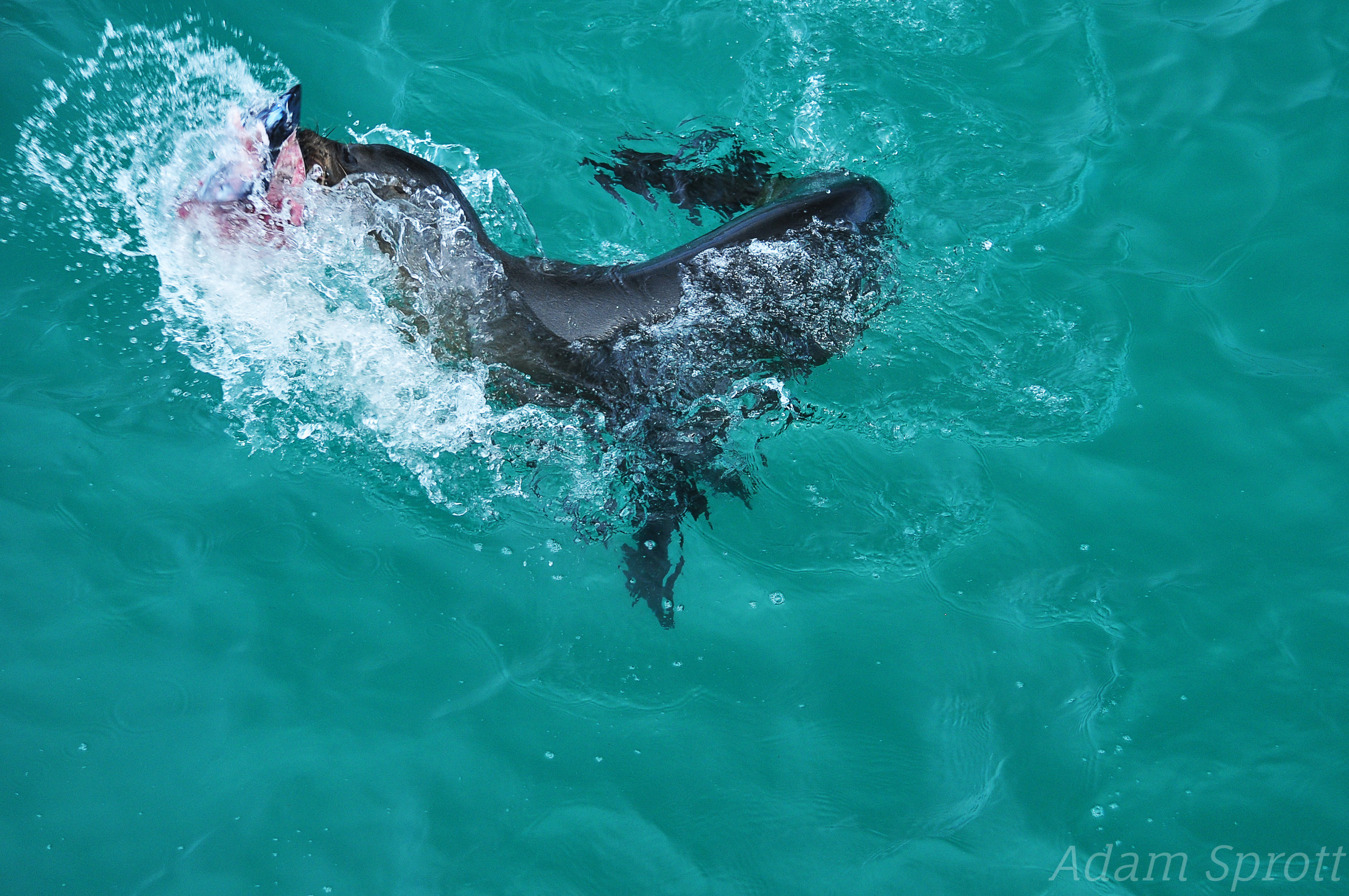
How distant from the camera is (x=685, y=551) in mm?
4043

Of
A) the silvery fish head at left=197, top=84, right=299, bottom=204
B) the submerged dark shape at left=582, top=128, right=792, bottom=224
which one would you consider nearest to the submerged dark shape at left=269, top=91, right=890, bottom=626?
the silvery fish head at left=197, top=84, right=299, bottom=204

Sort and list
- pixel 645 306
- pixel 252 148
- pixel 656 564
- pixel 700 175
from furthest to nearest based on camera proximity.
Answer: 1. pixel 700 175
2. pixel 656 564
3. pixel 645 306
4. pixel 252 148

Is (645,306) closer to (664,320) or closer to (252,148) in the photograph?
(664,320)

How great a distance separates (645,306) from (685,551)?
46.2 inches

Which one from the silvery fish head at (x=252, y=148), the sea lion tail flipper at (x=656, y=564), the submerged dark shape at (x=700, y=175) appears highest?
the submerged dark shape at (x=700, y=175)

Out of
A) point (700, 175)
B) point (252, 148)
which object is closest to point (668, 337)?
point (700, 175)

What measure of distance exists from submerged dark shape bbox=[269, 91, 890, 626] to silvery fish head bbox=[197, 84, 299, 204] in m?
0.11

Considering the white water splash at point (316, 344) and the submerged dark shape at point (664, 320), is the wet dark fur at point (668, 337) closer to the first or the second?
the submerged dark shape at point (664, 320)

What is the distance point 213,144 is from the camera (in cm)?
428

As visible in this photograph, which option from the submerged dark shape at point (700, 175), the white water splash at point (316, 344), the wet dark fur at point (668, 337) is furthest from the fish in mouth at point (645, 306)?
the submerged dark shape at point (700, 175)

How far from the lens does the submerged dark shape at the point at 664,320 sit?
145 inches

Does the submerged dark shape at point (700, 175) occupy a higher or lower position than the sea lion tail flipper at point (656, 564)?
higher

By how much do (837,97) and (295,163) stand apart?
314cm

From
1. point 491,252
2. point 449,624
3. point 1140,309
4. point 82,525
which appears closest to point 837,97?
point 1140,309
